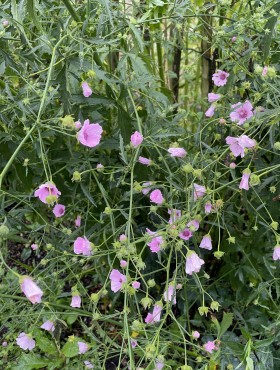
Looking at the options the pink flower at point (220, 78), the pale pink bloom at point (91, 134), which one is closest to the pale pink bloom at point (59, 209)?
the pale pink bloom at point (91, 134)

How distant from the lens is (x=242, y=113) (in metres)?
1.15

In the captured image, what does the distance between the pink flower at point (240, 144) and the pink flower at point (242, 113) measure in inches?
2.7

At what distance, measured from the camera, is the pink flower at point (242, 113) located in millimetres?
1132

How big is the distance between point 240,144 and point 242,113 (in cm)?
15

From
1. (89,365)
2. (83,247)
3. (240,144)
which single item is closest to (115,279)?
(83,247)

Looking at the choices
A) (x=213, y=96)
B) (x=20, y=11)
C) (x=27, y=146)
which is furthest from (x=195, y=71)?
(x=20, y=11)

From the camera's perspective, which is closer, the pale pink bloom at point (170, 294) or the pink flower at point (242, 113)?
the pale pink bloom at point (170, 294)

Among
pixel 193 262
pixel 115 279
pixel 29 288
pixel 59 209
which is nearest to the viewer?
pixel 29 288

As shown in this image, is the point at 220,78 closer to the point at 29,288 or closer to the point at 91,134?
the point at 91,134

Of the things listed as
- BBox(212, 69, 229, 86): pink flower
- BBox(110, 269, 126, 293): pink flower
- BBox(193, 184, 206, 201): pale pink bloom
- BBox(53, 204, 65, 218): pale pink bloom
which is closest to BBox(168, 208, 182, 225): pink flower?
BBox(193, 184, 206, 201): pale pink bloom

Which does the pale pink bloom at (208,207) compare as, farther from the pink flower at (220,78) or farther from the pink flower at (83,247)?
the pink flower at (220,78)

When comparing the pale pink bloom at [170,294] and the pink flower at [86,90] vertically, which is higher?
the pink flower at [86,90]

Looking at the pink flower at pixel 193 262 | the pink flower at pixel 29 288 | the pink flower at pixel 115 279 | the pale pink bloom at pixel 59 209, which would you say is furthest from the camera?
the pale pink bloom at pixel 59 209

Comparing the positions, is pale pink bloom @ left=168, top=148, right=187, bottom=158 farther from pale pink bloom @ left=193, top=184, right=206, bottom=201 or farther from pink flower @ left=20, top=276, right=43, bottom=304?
pink flower @ left=20, top=276, right=43, bottom=304
